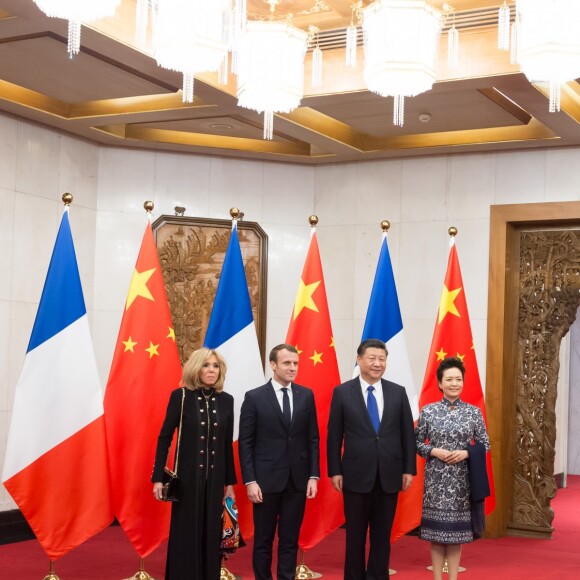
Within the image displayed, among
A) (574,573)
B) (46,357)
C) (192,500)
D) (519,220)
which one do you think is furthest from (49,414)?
(519,220)

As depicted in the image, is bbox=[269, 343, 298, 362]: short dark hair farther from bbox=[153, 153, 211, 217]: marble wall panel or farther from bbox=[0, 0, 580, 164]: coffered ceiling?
bbox=[153, 153, 211, 217]: marble wall panel

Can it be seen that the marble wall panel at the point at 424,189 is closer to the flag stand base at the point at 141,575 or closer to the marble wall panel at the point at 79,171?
the marble wall panel at the point at 79,171

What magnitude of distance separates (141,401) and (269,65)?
6.64ft

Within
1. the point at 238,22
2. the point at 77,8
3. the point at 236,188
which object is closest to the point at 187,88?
the point at 238,22

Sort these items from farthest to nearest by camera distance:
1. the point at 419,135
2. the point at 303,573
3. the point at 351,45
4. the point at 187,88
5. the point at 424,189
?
1. the point at 424,189
2. the point at 419,135
3. the point at 303,573
4. the point at 351,45
5. the point at 187,88

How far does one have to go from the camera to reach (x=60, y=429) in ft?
16.7

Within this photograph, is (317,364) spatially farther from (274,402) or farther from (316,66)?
(316,66)

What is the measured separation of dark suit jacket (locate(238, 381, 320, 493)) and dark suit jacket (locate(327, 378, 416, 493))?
0.14 metres

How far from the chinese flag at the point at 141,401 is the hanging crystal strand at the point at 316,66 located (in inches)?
55.9

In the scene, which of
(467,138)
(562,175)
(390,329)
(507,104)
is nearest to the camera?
(390,329)

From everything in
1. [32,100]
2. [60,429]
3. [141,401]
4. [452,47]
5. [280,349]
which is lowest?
[60,429]

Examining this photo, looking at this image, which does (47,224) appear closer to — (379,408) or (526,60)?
(379,408)

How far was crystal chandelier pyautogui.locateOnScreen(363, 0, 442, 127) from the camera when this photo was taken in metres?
4.14

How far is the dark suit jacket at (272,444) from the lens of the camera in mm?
4840
